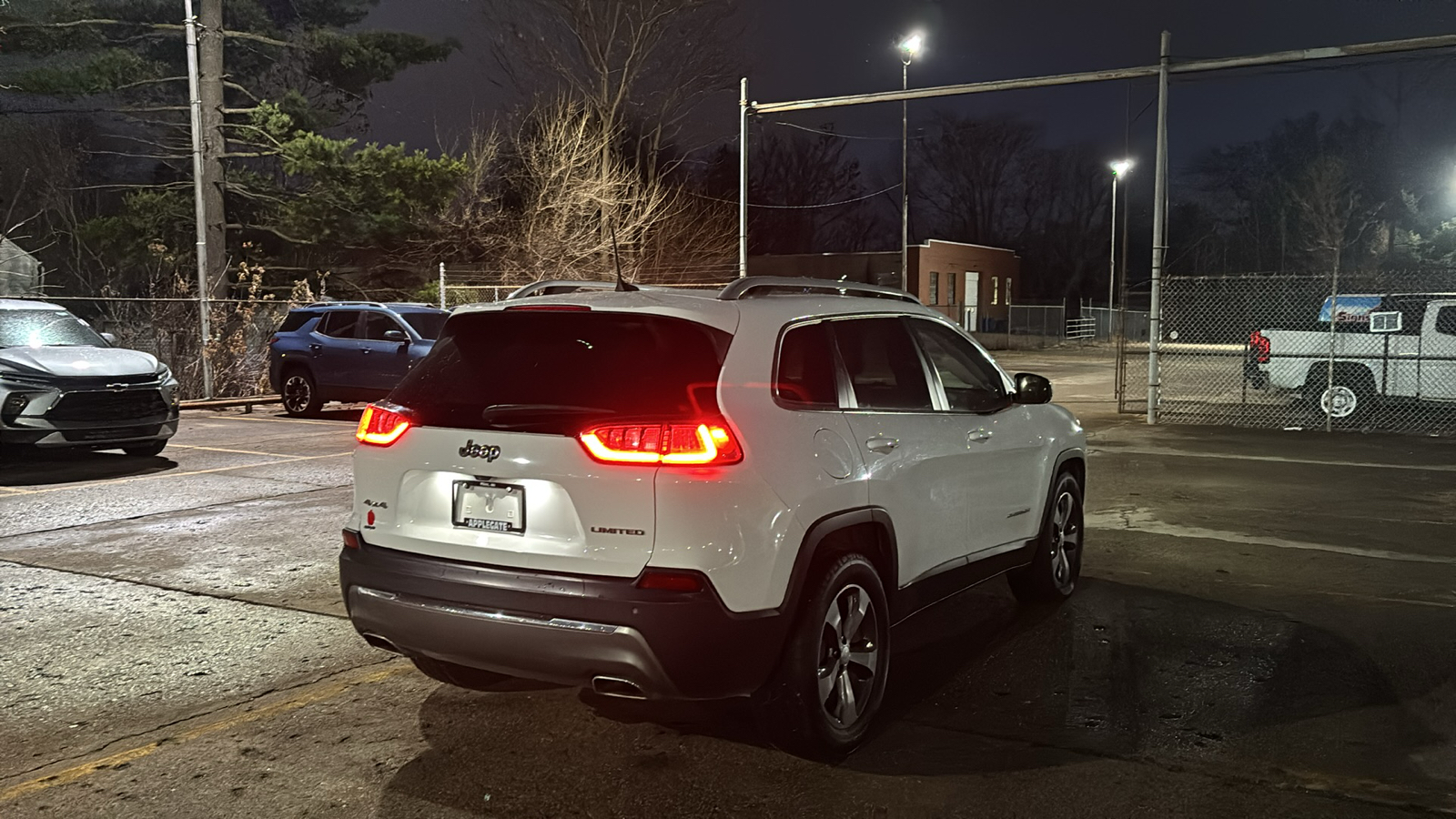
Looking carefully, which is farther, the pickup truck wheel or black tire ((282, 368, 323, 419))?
black tire ((282, 368, 323, 419))

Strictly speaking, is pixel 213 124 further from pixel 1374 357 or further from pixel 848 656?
pixel 848 656

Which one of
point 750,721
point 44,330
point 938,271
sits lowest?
point 750,721

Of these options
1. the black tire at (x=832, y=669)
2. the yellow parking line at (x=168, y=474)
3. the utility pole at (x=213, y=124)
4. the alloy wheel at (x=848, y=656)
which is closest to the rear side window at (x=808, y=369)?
the black tire at (x=832, y=669)

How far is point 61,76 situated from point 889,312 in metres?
27.3

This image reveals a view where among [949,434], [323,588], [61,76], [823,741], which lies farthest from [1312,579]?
[61,76]

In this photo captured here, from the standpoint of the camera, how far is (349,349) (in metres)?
17.8

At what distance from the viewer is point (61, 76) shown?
26.1m

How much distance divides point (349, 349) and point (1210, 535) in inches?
524

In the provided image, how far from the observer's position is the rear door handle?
450 centimetres

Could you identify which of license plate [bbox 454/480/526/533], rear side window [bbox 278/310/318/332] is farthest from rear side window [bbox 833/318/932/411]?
rear side window [bbox 278/310/318/332]

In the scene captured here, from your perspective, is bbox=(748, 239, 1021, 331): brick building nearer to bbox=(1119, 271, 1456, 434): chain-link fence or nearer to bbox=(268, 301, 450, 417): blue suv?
bbox=(1119, 271, 1456, 434): chain-link fence

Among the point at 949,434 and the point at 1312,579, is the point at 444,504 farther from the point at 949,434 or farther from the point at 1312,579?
the point at 1312,579

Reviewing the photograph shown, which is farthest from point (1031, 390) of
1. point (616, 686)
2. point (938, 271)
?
point (938, 271)

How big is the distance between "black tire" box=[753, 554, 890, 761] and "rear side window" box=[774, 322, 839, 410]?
618 mm
